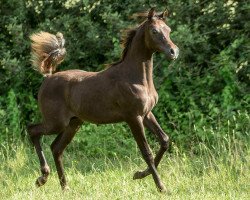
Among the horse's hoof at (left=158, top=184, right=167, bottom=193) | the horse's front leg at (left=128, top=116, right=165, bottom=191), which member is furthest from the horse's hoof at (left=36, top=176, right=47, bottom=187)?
the horse's hoof at (left=158, top=184, right=167, bottom=193)

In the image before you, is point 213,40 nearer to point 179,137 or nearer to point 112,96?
point 179,137

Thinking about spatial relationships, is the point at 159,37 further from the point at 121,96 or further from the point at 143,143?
the point at 143,143

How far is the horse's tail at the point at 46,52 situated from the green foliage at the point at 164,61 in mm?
2326

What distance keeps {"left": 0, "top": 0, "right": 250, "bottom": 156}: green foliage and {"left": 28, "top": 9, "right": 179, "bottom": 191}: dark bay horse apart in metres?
2.48

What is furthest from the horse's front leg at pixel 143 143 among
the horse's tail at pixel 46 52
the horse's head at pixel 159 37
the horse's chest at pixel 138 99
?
the horse's tail at pixel 46 52

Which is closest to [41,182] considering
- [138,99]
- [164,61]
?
[138,99]

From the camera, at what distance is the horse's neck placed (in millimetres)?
7703

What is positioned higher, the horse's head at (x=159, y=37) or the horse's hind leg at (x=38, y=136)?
the horse's head at (x=159, y=37)

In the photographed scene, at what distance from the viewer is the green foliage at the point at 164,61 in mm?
10844

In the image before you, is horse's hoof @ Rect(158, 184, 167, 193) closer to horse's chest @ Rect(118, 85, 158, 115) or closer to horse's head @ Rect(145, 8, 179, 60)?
horse's chest @ Rect(118, 85, 158, 115)

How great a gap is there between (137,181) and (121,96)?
1199mm

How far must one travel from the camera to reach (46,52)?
887 cm

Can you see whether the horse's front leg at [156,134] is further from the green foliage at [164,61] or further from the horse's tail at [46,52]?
the green foliage at [164,61]

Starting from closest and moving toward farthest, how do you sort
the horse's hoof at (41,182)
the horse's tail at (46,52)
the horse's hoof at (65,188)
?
the horse's hoof at (65,188)
the horse's hoof at (41,182)
the horse's tail at (46,52)
